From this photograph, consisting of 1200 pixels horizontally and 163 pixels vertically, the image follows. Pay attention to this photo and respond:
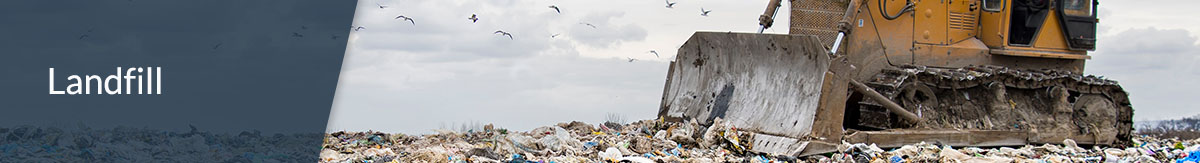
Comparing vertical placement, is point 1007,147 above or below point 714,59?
below

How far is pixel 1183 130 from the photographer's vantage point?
12703 mm

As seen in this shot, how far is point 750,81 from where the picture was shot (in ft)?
28.7

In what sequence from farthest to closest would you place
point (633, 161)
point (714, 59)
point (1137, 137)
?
point (1137, 137)
point (714, 59)
point (633, 161)

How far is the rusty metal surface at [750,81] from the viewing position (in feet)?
25.8

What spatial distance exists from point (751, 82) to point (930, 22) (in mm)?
1726

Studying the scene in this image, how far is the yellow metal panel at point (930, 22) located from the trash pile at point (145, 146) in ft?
15.3

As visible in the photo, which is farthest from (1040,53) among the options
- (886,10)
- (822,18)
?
(822,18)

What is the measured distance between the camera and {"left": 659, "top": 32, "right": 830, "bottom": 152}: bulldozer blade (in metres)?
7.84

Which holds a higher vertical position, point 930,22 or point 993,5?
point 993,5

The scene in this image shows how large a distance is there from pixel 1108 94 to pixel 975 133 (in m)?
1.96

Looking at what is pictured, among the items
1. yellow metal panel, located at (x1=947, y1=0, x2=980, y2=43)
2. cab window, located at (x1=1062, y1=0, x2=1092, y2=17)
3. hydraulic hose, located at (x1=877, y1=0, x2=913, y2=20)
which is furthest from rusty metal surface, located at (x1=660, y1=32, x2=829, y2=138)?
cab window, located at (x1=1062, y1=0, x2=1092, y2=17)

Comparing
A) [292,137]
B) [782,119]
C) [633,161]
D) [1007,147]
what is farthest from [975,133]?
[292,137]

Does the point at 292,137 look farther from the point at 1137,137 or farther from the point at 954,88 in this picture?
the point at 1137,137

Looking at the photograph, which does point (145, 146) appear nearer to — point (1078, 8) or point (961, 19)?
point (961, 19)
